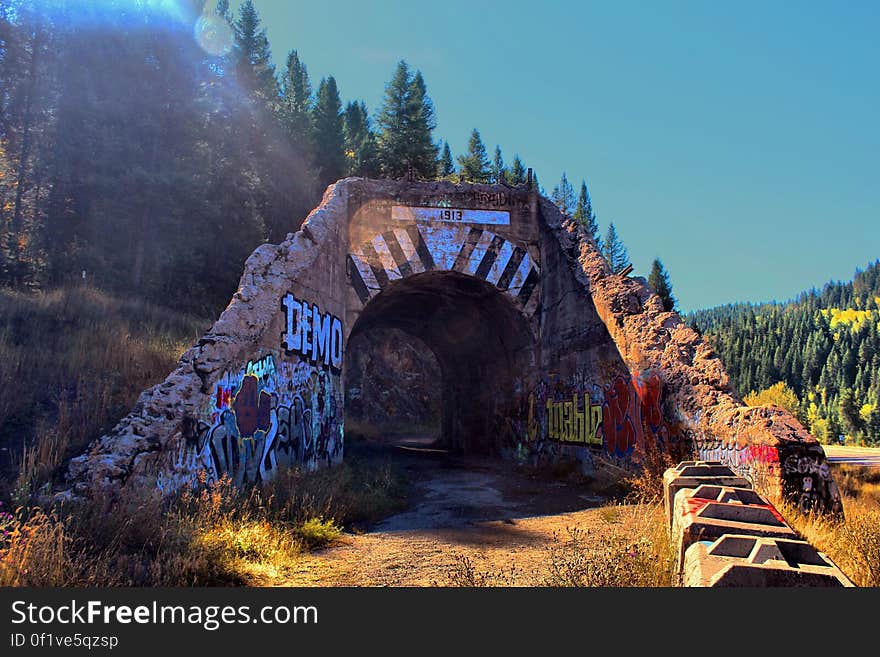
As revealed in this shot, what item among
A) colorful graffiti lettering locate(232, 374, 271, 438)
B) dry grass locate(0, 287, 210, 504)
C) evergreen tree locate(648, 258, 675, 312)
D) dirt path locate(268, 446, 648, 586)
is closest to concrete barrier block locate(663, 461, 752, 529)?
dirt path locate(268, 446, 648, 586)

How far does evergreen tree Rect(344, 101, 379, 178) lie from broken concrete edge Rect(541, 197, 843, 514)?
1241 inches

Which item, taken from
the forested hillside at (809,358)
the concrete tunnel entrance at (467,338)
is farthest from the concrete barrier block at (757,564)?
the forested hillside at (809,358)

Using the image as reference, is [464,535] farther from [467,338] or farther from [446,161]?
[446,161]

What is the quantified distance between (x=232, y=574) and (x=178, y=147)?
999 inches

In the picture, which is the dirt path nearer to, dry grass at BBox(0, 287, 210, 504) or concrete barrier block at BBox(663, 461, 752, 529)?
concrete barrier block at BBox(663, 461, 752, 529)

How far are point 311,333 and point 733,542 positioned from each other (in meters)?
10.6

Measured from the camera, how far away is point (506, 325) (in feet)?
61.4

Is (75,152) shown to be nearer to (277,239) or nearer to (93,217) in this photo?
(93,217)

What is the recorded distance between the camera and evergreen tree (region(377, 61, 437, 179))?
170 feet

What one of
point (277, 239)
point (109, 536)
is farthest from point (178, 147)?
point (109, 536)

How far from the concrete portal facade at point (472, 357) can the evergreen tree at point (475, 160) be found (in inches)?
1950

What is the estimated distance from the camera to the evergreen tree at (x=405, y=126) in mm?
51781

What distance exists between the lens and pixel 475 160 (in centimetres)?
7244

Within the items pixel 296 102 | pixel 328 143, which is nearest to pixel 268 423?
pixel 328 143
